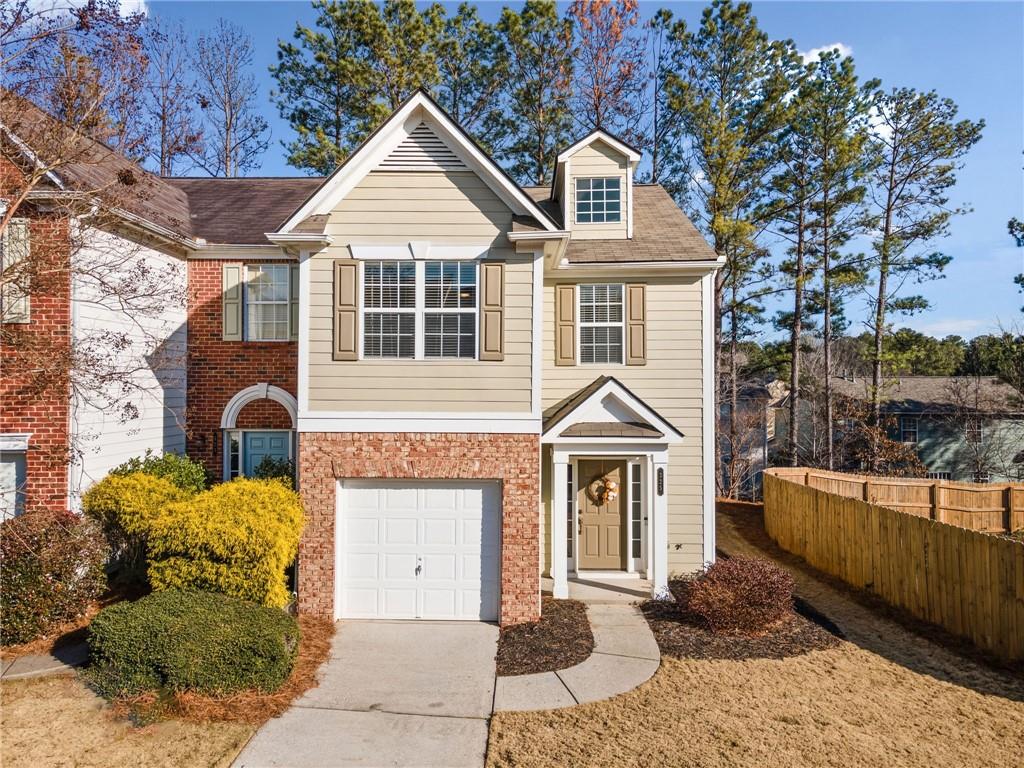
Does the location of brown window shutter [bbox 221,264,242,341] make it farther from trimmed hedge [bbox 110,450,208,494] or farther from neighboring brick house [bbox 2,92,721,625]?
neighboring brick house [bbox 2,92,721,625]

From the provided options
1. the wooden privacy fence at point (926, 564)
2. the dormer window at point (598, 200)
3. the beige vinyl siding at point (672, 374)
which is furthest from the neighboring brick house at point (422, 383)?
the wooden privacy fence at point (926, 564)

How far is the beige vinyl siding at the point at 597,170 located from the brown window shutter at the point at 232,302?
285 inches

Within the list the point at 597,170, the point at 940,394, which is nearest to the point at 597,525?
the point at 597,170

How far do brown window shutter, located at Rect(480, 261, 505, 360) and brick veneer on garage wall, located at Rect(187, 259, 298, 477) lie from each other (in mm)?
5123

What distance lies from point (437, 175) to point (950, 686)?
32.4 ft

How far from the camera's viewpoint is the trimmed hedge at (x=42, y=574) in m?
7.85

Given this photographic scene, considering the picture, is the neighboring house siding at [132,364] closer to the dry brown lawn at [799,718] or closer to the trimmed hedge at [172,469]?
the trimmed hedge at [172,469]

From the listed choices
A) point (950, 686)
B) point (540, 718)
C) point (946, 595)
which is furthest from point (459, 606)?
point (946, 595)

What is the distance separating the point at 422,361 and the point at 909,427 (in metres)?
27.5

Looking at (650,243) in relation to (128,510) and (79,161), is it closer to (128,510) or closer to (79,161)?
(79,161)

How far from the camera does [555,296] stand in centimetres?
1143

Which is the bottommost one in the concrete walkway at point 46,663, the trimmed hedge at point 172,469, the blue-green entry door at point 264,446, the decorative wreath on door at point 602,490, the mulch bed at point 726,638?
the mulch bed at point 726,638

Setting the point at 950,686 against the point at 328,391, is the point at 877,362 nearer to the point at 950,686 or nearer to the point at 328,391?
the point at 950,686

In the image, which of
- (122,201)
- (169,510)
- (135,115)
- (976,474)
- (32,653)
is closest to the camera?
(32,653)
